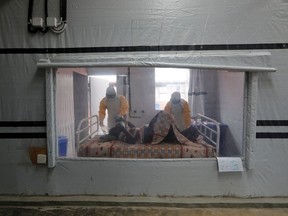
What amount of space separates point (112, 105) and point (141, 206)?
3.82ft

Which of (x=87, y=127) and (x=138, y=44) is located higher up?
(x=138, y=44)

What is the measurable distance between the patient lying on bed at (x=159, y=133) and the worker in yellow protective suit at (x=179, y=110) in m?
0.05

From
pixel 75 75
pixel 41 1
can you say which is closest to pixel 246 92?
pixel 75 75

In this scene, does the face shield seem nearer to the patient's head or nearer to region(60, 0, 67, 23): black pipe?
the patient's head

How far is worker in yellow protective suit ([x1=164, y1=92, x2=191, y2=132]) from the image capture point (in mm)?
2828

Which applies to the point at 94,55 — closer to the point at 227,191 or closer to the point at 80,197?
the point at 80,197

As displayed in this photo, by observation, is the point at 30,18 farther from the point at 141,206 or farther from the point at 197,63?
the point at 141,206

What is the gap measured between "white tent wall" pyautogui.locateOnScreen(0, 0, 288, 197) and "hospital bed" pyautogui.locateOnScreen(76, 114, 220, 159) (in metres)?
0.11

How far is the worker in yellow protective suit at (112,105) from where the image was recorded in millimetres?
2857

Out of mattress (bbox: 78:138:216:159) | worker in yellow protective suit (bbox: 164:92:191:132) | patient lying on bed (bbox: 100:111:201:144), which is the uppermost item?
worker in yellow protective suit (bbox: 164:92:191:132)

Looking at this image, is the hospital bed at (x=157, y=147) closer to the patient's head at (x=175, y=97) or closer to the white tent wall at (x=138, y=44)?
the white tent wall at (x=138, y=44)

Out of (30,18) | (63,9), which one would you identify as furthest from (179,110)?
(30,18)

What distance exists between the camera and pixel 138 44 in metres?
2.65

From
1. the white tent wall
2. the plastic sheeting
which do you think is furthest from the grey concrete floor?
the plastic sheeting
